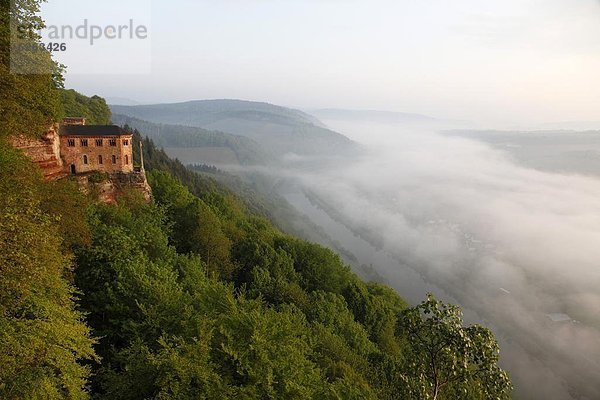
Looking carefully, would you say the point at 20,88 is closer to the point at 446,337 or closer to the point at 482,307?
the point at 446,337

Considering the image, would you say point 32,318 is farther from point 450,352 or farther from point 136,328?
point 450,352

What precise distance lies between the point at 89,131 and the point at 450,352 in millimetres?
35520

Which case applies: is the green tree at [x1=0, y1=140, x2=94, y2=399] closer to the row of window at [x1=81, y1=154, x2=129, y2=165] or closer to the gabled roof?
the row of window at [x1=81, y1=154, x2=129, y2=165]

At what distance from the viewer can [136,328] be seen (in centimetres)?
2006

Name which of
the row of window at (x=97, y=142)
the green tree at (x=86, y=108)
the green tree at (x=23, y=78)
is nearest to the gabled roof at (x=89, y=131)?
the row of window at (x=97, y=142)

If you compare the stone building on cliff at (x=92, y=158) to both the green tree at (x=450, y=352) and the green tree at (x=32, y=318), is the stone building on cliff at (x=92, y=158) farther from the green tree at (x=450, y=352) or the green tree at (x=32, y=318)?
the green tree at (x=450, y=352)

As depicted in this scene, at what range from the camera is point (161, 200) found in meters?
45.3

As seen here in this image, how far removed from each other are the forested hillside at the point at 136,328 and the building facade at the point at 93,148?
12.2ft

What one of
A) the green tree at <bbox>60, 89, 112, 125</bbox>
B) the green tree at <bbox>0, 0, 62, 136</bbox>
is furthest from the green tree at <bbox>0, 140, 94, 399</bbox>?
the green tree at <bbox>60, 89, 112, 125</bbox>

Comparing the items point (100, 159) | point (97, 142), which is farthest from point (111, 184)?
point (97, 142)

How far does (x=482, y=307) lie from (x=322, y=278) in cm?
11759

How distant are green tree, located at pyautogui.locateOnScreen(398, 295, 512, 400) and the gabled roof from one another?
31.9m

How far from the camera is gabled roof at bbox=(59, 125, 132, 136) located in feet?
116

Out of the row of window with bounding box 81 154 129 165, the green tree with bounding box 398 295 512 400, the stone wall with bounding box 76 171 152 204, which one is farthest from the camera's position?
the row of window with bounding box 81 154 129 165
